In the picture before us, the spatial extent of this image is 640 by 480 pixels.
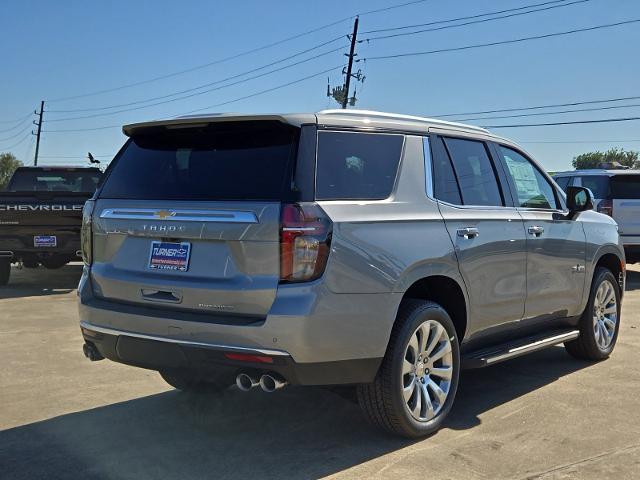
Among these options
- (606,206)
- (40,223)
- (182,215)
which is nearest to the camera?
(182,215)

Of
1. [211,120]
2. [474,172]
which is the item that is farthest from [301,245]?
[474,172]

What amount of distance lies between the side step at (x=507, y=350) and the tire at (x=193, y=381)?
1.66m

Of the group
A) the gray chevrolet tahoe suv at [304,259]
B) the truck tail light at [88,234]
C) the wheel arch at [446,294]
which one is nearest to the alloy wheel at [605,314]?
the gray chevrolet tahoe suv at [304,259]

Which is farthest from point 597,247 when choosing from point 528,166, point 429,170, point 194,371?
point 194,371

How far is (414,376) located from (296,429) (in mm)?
825

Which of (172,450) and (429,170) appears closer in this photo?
(172,450)

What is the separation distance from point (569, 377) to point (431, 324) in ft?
6.98

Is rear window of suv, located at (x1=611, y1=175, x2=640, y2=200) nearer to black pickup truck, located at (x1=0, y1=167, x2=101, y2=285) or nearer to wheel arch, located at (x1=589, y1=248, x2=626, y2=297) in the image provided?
wheel arch, located at (x1=589, y1=248, x2=626, y2=297)

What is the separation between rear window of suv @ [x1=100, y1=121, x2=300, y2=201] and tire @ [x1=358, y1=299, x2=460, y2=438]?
109cm

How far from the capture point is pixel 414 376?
13.7 ft

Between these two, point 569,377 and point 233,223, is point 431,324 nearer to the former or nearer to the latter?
point 233,223

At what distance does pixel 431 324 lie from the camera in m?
4.25

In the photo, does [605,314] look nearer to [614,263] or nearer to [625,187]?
[614,263]

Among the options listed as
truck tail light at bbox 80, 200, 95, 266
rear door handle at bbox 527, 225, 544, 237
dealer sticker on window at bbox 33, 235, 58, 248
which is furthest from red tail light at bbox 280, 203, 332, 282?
dealer sticker on window at bbox 33, 235, 58, 248
